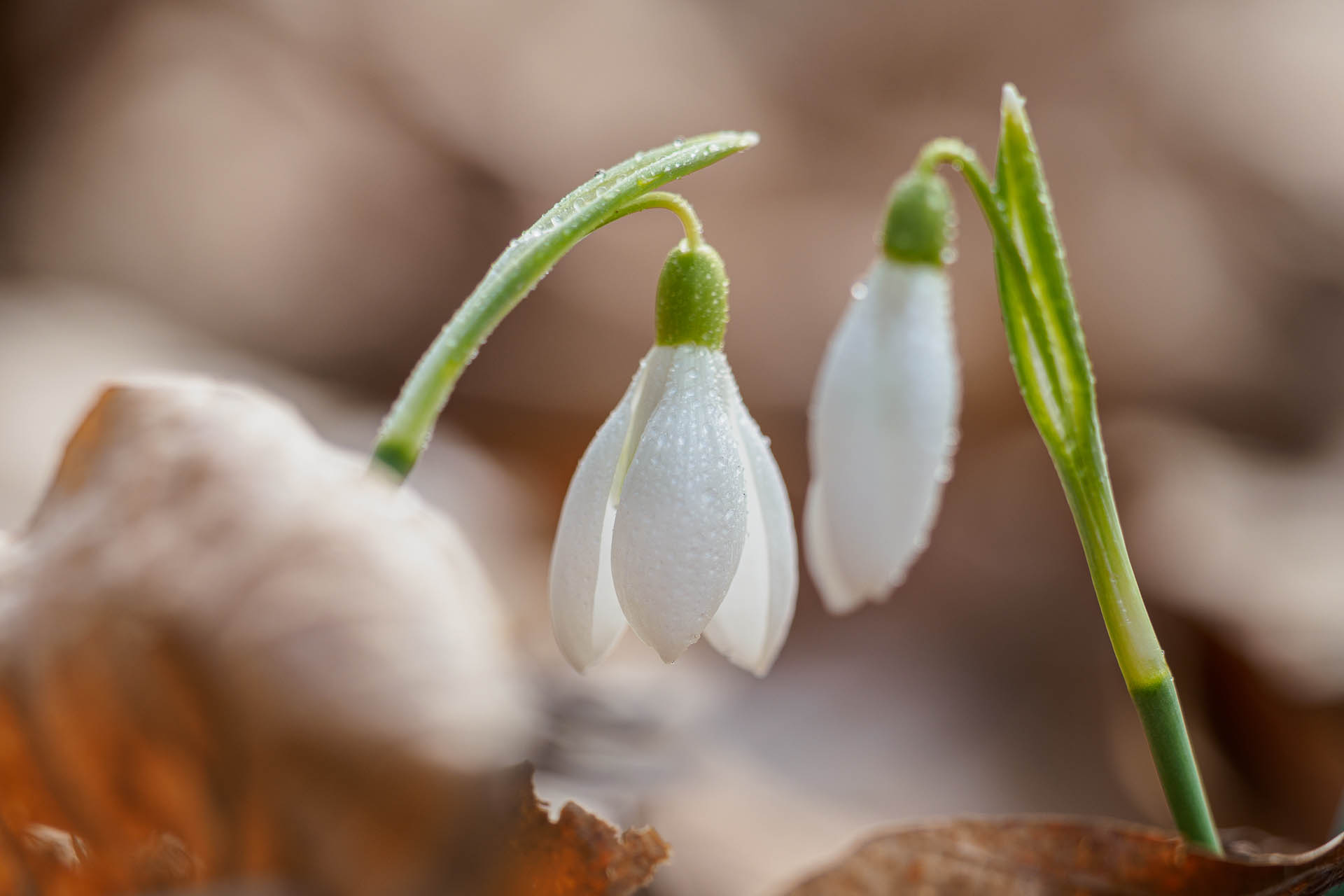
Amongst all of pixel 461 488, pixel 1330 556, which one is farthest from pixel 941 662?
pixel 461 488

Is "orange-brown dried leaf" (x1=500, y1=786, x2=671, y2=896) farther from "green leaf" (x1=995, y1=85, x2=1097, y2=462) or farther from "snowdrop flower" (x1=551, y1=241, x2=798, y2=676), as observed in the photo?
"green leaf" (x1=995, y1=85, x2=1097, y2=462)

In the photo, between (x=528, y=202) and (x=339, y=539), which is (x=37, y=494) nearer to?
(x=339, y=539)

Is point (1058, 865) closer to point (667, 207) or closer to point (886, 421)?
point (886, 421)

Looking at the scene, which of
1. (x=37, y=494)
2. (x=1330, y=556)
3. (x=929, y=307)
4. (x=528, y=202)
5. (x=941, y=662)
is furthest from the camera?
(x=528, y=202)

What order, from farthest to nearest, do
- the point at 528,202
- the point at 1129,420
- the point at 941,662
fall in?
the point at 528,202, the point at 1129,420, the point at 941,662

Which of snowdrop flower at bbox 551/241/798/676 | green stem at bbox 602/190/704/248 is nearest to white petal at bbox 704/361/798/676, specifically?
snowdrop flower at bbox 551/241/798/676

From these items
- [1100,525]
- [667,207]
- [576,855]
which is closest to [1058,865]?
[1100,525]

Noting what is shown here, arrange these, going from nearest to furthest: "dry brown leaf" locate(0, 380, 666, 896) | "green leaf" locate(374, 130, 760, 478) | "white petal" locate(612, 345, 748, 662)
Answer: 1. "green leaf" locate(374, 130, 760, 478)
2. "white petal" locate(612, 345, 748, 662)
3. "dry brown leaf" locate(0, 380, 666, 896)
